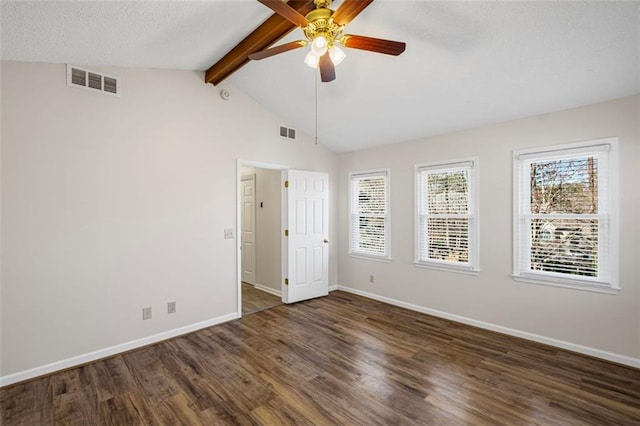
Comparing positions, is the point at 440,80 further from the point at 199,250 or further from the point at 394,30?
the point at 199,250

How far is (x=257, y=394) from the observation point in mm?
2387

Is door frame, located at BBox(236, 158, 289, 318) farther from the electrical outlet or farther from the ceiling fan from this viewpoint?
the ceiling fan

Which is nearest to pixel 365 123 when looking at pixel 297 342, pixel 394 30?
pixel 394 30

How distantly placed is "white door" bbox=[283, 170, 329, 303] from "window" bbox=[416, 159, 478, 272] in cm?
159

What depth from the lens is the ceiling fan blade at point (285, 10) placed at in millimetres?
1722

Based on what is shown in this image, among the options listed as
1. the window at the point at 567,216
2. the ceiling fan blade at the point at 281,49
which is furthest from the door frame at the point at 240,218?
the window at the point at 567,216

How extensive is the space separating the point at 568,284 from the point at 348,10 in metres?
3.47

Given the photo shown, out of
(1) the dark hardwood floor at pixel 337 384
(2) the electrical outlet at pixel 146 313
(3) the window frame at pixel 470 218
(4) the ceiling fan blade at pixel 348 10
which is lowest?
(1) the dark hardwood floor at pixel 337 384

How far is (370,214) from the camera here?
5.04 metres

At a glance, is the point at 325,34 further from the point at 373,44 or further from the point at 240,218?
the point at 240,218

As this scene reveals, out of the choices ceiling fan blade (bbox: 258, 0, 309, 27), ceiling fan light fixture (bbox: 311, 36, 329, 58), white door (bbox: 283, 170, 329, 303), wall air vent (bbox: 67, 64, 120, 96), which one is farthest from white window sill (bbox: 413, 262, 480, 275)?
wall air vent (bbox: 67, 64, 120, 96)

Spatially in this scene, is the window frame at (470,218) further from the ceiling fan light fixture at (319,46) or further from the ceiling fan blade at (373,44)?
the ceiling fan light fixture at (319,46)

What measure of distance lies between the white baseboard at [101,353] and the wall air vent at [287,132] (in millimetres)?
2845

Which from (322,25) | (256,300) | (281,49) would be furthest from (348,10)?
(256,300)
